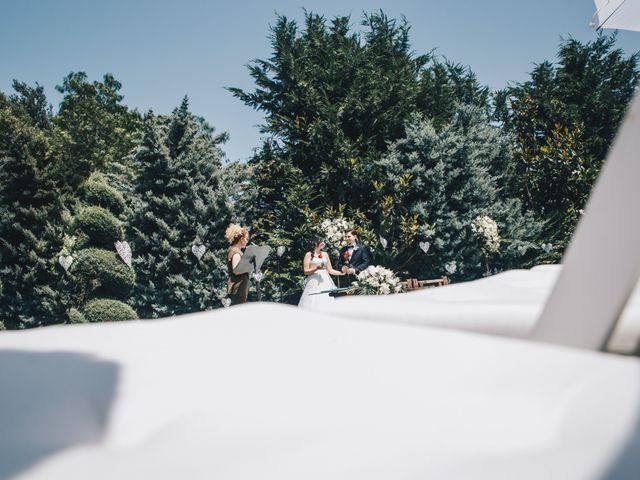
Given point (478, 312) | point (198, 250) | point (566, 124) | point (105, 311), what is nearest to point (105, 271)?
point (105, 311)

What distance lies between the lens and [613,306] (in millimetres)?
489

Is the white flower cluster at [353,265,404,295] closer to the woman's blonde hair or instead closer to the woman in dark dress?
the woman in dark dress

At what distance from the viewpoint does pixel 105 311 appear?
363 inches

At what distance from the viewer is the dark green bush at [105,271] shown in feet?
31.2

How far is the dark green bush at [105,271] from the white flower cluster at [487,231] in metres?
8.48

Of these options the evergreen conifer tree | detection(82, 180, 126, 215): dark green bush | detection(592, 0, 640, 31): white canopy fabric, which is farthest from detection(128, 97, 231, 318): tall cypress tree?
detection(592, 0, 640, 31): white canopy fabric

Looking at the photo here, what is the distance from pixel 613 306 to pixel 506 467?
0.24 m

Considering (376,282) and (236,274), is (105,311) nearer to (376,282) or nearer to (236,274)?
(236,274)

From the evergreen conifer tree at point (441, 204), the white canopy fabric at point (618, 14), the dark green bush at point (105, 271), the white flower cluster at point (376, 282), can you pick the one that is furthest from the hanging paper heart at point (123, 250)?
the white canopy fabric at point (618, 14)

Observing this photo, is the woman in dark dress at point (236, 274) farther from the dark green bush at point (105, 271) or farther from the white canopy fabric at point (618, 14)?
the white canopy fabric at point (618, 14)

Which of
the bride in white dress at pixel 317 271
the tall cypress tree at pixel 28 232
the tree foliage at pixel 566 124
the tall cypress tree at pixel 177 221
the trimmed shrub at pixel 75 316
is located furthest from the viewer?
the tree foliage at pixel 566 124

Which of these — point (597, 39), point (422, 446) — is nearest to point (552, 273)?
point (422, 446)

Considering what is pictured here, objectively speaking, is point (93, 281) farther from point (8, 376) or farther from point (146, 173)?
point (8, 376)

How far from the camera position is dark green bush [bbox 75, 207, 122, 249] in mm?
9422
